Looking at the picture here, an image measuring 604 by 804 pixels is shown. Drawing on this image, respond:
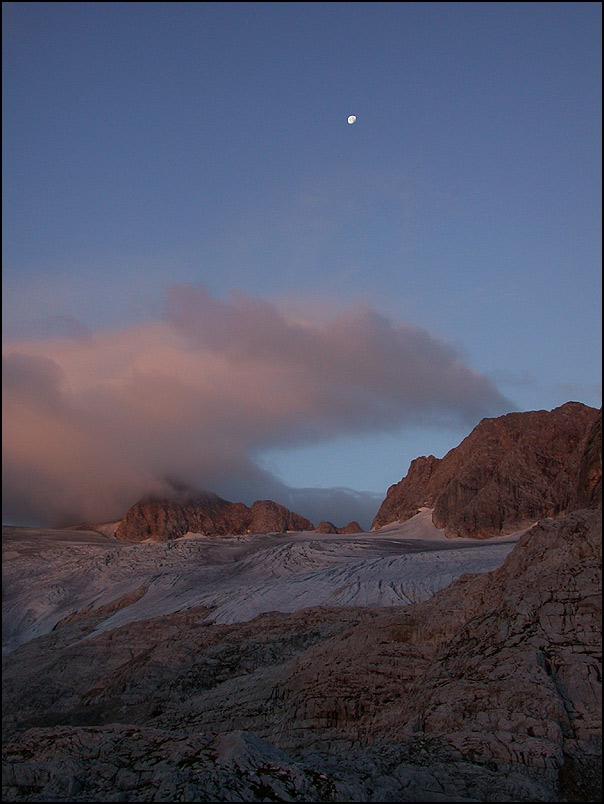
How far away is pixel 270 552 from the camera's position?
73.8 meters

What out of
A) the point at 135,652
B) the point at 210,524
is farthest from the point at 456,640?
the point at 210,524

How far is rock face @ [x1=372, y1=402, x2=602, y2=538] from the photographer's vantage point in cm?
10175

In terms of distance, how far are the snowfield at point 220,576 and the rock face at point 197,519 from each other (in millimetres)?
67042

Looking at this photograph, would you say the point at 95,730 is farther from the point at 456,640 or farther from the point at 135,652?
the point at 135,652

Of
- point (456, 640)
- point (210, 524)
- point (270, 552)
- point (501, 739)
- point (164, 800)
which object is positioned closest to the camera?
point (164, 800)

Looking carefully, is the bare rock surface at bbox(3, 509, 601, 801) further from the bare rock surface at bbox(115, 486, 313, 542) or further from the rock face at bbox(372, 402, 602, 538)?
the bare rock surface at bbox(115, 486, 313, 542)

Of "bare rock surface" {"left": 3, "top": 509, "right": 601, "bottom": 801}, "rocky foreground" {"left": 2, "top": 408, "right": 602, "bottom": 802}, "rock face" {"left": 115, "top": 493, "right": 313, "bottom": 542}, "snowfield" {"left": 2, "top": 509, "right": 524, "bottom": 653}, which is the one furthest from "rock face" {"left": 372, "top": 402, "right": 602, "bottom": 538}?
"bare rock surface" {"left": 3, "top": 509, "right": 601, "bottom": 801}

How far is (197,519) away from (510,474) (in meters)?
98.7

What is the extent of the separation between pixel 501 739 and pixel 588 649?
318cm

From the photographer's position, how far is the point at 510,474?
108 m

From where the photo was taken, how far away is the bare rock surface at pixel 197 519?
564 ft

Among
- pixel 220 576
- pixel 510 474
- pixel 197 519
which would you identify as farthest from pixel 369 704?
pixel 197 519

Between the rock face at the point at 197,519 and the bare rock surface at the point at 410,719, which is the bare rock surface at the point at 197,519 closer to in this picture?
the rock face at the point at 197,519

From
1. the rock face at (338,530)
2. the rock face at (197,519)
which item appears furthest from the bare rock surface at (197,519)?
the rock face at (338,530)
